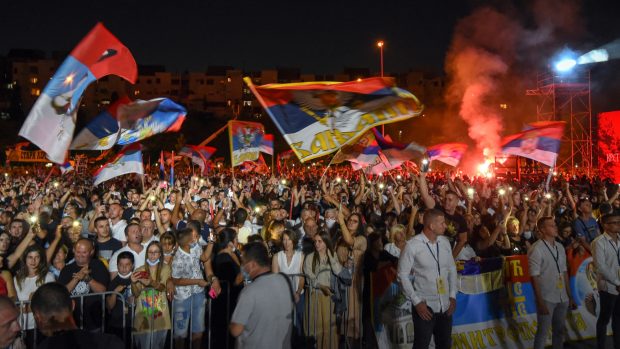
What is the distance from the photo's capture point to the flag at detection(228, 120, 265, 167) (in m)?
15.4

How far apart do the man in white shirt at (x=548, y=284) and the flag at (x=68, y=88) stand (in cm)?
557

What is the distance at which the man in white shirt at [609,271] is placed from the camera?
6086 mm

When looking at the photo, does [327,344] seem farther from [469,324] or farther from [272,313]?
[272,313]

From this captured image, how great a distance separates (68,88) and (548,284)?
6.11 m

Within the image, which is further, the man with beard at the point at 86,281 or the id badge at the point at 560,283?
the id badge at the point at 560,283

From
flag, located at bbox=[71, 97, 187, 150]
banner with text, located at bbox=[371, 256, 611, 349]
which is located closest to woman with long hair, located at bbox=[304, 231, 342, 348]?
banner with text, located at bbox=[371, 256, 611, 349]

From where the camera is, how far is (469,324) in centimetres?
715

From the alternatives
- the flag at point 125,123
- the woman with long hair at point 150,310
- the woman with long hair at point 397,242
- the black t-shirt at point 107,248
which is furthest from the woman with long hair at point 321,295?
the flag at point 125,123

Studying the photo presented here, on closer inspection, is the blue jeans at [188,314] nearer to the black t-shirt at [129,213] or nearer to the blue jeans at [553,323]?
the blue jeans at [553,323]

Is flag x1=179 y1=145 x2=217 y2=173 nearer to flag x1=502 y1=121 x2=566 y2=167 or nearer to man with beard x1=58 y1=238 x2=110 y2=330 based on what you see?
flag x1=502 y1=121 x2=566 y2=167

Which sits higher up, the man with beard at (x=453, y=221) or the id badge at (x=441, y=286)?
the man with beard at (x=453, y=221)

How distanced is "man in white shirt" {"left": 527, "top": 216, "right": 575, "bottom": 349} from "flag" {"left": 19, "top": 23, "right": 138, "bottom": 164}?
18.3ft

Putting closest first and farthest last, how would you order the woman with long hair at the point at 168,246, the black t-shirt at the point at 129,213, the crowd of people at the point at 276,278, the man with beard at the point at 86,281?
the crowd of people at the point at 276,278 < the man with beard at the point at 86,281 < the woman with long hair at the point at 168,246 < the black t-shirt at the point at 129,213

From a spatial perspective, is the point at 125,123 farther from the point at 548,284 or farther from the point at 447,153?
the point at 447,153
